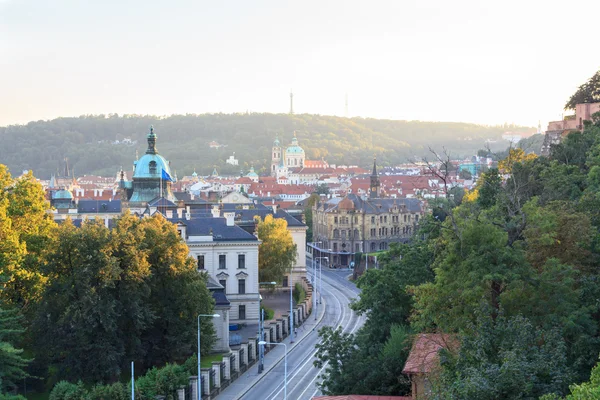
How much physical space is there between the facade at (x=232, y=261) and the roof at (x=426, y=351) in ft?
102

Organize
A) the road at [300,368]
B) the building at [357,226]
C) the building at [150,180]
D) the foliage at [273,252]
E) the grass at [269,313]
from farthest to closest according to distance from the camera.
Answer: the building at [357,226], the building at [150,180], the foliage at [273,252], the grass at [269,313], the road at [300,368]

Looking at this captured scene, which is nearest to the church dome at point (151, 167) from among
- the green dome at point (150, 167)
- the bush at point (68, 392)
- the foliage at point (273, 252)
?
the green dome at point (150, 167)

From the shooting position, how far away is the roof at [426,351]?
27516 millimetres

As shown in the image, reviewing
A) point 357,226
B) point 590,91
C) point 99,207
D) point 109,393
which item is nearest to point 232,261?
point 109,393

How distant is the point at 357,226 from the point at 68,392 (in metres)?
73.7

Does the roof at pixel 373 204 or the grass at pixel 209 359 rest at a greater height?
the roof at pixel 373 204

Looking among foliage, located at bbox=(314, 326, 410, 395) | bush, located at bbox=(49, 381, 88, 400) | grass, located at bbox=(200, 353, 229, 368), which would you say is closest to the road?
grass, located at bbox=(200, 353, 229, 368)

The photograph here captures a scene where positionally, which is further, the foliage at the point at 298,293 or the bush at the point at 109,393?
the foliage at the point at 298,293

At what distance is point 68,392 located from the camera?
36.3 metres

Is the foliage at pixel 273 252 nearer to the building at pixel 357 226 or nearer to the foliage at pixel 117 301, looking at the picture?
the foliage at pixel 117 301

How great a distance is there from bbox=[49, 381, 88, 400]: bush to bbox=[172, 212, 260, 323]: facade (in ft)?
77.8

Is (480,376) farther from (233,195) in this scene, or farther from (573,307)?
(233,195)

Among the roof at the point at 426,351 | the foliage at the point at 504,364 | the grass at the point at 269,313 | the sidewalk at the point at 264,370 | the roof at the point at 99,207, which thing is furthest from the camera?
the roof at the point at 99,207

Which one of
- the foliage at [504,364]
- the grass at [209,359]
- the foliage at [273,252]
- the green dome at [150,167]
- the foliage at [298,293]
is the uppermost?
the green dome at [150,167]
